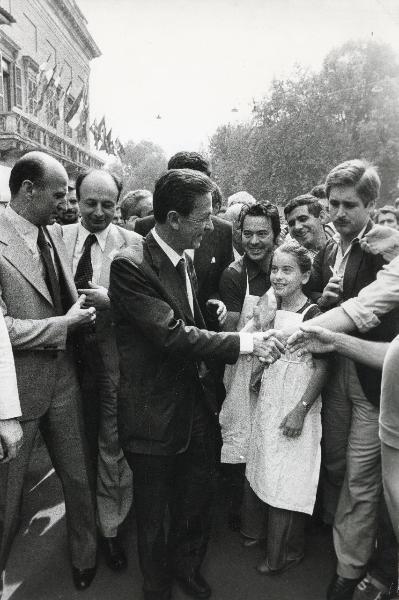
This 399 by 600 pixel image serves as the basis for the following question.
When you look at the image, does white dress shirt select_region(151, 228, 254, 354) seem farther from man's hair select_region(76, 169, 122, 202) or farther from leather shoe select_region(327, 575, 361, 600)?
leather shoe select_region(327, 575, 361, 600)

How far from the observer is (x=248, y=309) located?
306 cm

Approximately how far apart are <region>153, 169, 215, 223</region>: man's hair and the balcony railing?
40.8ft

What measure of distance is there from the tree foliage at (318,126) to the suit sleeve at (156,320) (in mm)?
21531

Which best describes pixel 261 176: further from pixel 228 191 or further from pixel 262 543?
pixel 262 543

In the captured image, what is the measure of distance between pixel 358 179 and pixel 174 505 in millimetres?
2021

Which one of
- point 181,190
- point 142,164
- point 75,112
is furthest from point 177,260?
point 142,164

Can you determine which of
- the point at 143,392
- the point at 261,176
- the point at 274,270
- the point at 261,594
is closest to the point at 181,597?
the point at 261,594

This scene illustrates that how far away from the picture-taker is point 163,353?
7.57 feet

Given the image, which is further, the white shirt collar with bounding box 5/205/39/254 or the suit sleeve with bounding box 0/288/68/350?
the white shirt collar with bounding box 5/205/39/254

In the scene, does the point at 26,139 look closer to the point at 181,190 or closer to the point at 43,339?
the point at 43,339

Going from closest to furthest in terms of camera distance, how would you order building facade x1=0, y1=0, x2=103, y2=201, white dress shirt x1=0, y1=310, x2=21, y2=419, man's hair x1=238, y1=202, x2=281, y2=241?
white dress shirt x1=0, y1=310, x2=21, y2=419, man's hair x1=238, y1=202, x2=281, y2=241, building facade x1=0, y1=0, x2=103, y2=201

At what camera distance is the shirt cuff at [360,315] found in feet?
7.83

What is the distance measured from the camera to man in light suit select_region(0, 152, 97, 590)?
234cm

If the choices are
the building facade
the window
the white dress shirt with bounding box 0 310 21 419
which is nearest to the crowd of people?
the white dress shirt with bounding box 0 310 21 419
